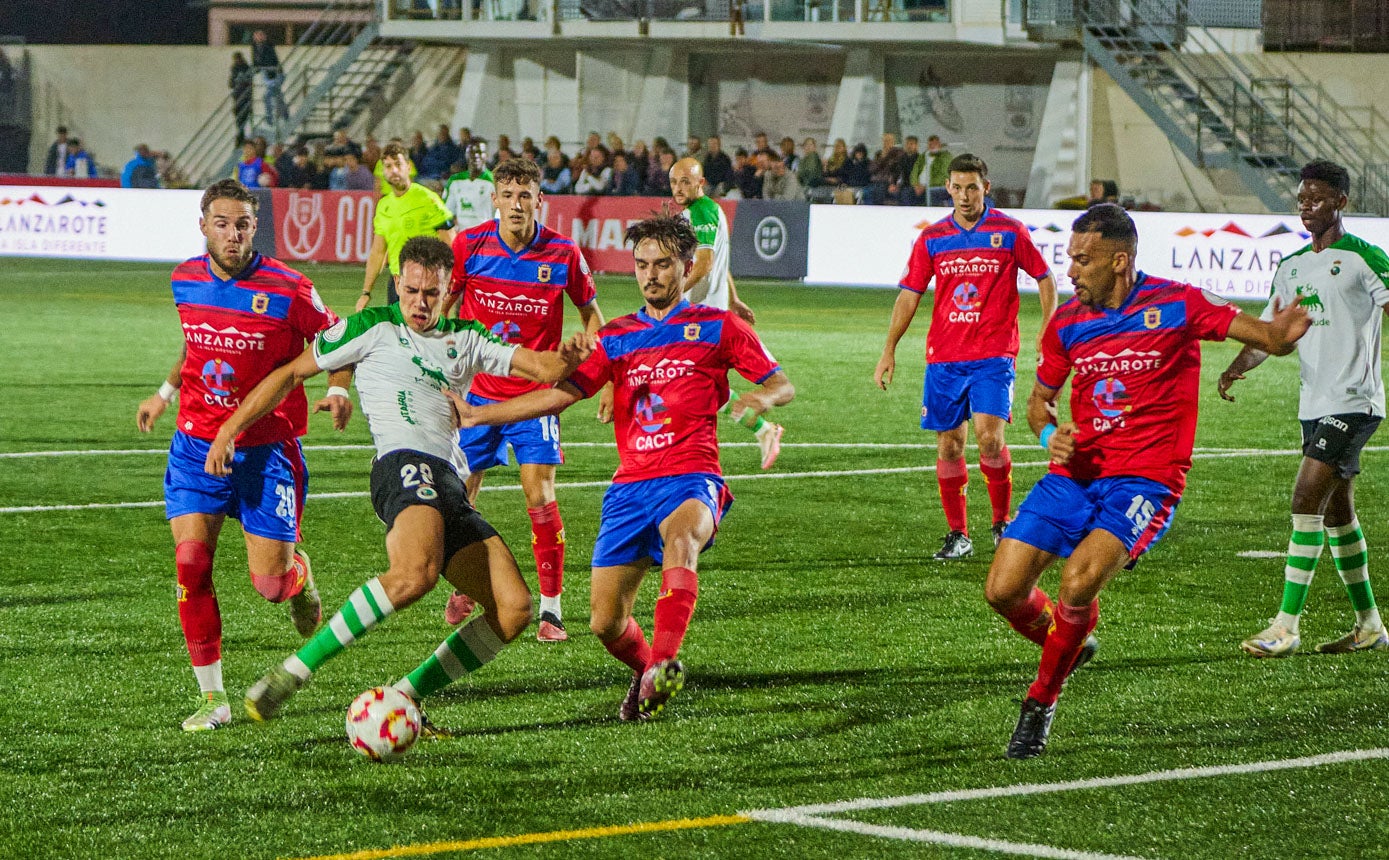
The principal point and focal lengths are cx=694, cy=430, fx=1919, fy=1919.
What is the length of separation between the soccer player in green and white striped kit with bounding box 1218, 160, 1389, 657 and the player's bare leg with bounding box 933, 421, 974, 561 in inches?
105

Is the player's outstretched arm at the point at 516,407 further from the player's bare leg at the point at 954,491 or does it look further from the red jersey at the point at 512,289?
the player's bare leg at the point at 954,491

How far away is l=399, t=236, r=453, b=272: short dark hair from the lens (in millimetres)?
6773

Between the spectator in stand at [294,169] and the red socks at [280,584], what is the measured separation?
29832 mm

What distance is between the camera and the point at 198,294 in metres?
7.34

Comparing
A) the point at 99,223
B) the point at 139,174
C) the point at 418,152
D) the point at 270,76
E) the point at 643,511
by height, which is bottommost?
the point at 643,511

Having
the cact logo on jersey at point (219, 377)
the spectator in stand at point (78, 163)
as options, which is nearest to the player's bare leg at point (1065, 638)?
the cact logo on jersey at point (219, 377)

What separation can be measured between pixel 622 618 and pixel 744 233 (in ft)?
80.7

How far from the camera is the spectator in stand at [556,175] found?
34.8m

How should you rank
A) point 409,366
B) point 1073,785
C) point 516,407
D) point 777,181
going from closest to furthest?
point 1073,785 → point 409,366 → point 516,407 → point 777,181

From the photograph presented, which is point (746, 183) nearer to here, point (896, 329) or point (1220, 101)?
point (1220, 101)

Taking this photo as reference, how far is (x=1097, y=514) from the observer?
6.58m

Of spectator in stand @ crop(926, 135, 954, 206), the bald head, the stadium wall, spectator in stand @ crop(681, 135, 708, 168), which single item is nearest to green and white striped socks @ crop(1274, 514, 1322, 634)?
the bald head

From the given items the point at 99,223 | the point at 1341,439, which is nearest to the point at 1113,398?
the point at 1341,439

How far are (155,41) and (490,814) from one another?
1887 inches
